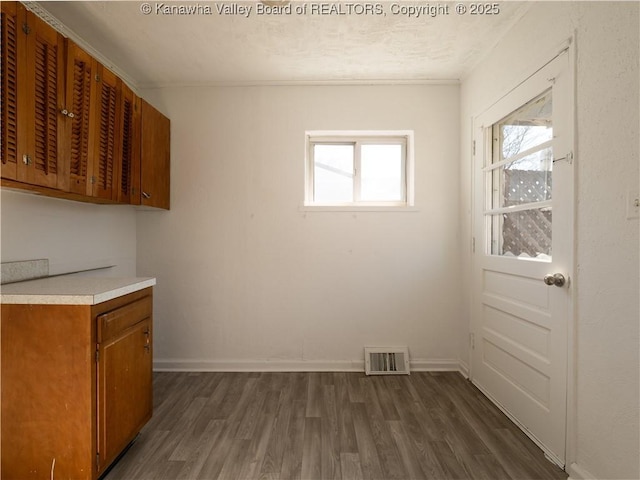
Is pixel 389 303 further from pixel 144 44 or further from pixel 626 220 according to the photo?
pixel 144 44

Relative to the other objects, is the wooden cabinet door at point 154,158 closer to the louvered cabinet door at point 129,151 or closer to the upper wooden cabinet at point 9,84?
the louvered cabinet door at point 129,151

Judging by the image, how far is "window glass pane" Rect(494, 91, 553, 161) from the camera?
1.87 metres

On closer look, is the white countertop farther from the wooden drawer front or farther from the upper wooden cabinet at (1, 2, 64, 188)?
Result: the upper wooden cabinet at (1, 2, 64, 188)

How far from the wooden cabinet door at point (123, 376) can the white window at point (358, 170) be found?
1.78m

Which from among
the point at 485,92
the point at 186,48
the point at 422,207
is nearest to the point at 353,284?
the point at 422,207

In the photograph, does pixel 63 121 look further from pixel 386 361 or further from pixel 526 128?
pixel 386 361

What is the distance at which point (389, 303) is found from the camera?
2949 millimetres

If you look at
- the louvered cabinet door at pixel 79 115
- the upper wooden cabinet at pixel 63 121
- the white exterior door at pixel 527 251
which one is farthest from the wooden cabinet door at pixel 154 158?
the white exterior door at pixel 527 251

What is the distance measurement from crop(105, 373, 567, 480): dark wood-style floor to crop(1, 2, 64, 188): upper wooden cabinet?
154 centimetres

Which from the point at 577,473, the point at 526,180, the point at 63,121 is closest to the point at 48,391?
the point at 63,121

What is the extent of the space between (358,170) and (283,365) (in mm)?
1882

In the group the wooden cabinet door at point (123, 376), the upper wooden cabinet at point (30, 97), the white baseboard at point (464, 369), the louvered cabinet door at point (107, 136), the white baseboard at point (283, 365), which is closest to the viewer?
the upper wooden cabinet at point (30, 97)

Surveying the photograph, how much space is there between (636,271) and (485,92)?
1.71 metres

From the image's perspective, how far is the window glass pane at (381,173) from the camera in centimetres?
310
